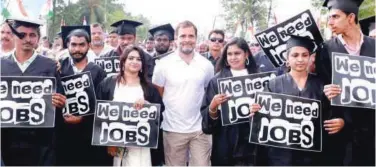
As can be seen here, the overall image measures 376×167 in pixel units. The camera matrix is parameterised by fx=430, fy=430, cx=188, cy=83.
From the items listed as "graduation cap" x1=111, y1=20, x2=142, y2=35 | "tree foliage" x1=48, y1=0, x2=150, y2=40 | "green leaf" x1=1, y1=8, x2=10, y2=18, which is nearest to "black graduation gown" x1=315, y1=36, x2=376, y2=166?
"graduation cap" x1=111, y1=20, x2=142, y2=35

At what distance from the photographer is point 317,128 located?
4285 millimetres

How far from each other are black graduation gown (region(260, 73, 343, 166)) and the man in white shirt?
1077 mm

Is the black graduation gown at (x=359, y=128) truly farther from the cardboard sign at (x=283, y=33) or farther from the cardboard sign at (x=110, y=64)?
the cardboard sign at (x=110, y=64)

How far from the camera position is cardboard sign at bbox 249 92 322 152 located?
4266 mm

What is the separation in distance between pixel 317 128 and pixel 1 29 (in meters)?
4.30

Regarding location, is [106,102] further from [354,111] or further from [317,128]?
[354,111]

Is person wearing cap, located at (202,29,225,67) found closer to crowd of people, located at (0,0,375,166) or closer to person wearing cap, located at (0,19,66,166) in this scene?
crowd of people, located at (0,0,375,166)

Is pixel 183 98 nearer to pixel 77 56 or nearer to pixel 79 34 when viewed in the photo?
pixel 77 56

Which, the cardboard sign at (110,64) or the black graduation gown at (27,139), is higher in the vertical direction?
the cardboard sign at (110,64)

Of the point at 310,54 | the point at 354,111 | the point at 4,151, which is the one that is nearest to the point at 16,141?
the point at 4,151

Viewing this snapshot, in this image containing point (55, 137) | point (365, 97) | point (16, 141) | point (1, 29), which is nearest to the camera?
point (365, 97)

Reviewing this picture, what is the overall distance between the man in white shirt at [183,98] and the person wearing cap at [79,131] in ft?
2.57

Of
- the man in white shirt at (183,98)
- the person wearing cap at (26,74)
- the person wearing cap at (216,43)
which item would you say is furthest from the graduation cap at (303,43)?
the person wearing cap at (216,43)

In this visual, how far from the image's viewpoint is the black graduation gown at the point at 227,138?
4801mm
